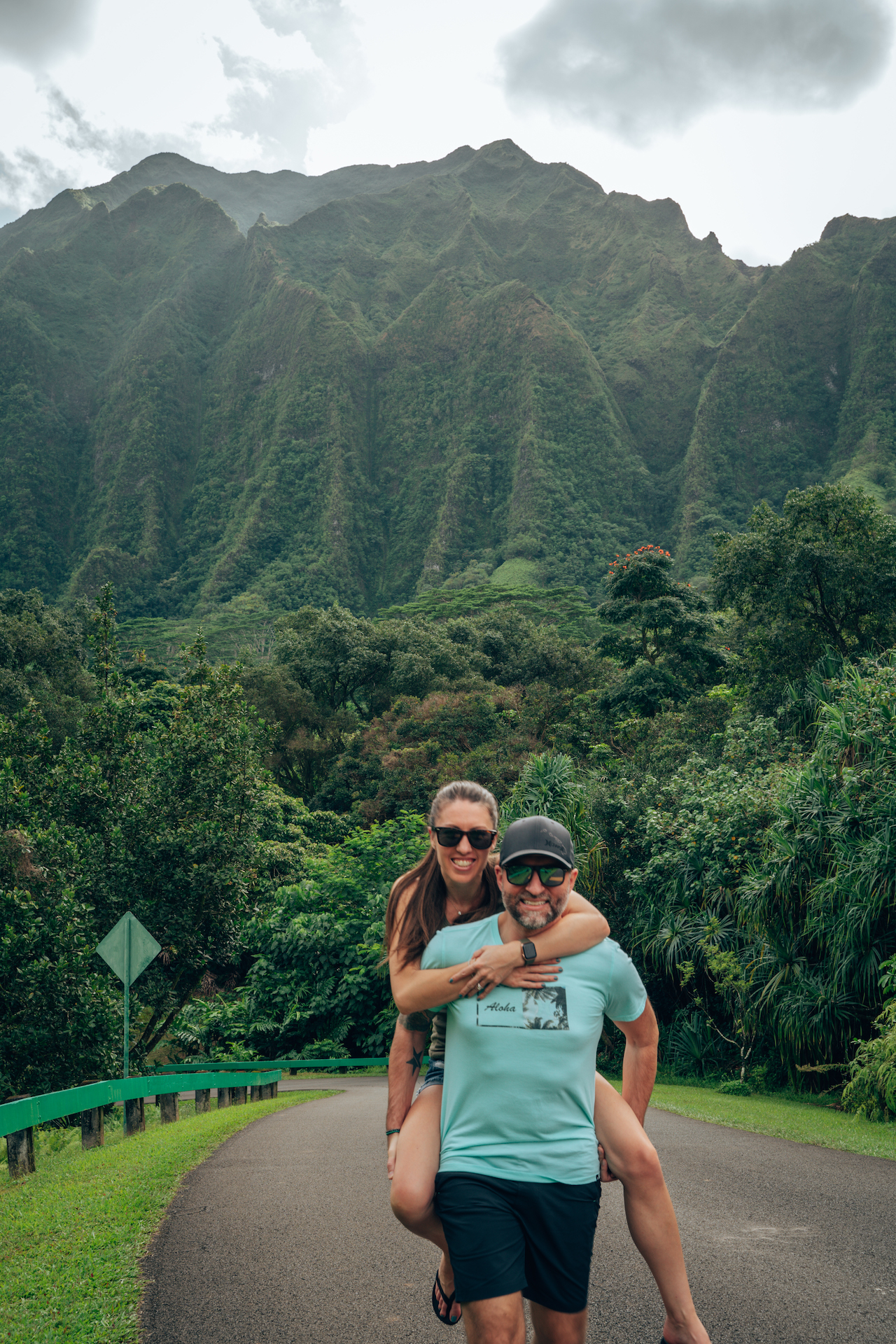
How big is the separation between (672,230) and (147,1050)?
6910 inches

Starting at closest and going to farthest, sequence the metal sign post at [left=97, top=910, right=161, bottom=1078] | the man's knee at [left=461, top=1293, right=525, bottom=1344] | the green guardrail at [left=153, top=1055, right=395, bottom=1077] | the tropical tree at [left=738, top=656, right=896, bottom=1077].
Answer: the man's knee at [left=461, top=1293, right=525, bottom=1344] < the metal sign post at [left=97, top=910, right=161, bottom=1078] < the tropical tree at [left=738, top=656, right=896, bottom=1077] < the green guardrail at [left=153, top=1055, right=395, bottom=1077]

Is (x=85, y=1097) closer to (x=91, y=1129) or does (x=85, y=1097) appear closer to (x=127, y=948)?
(x=91, y=1129)

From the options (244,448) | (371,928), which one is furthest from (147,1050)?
(244,448)

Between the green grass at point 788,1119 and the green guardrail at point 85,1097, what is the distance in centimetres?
405

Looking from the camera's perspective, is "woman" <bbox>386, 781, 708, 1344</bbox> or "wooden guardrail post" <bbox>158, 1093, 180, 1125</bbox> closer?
"woman" <bbox>386, 781, 708, 1344</bbox>

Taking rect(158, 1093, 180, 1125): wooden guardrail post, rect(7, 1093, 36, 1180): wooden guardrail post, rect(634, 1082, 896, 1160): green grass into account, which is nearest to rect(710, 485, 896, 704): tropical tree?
rect(634, 1082, 896, 1160): green grass

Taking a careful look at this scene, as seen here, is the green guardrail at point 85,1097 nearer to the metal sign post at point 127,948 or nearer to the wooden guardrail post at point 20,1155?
the wooden guardrail post at point 20,1155

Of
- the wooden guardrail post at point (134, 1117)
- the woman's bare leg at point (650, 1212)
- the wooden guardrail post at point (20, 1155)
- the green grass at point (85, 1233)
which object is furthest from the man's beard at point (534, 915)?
the wooden guardrail post at point (134, 1117)

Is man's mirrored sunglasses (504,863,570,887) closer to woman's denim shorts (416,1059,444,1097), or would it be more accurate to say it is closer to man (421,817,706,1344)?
man (421,817,706,1344)

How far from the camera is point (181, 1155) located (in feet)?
27.4

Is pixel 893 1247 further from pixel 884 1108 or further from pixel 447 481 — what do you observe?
pixel 447 481

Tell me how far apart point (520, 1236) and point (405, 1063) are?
0.73m

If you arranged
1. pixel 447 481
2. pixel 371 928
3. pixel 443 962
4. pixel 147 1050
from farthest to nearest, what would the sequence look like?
pixel 447 481, pixel 371 928, pixel 147 1050, pixel 443 962

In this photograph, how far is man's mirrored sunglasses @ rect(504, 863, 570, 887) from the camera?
2.92 metres
